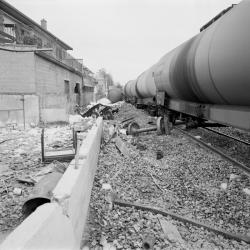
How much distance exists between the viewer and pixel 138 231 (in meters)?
3.14

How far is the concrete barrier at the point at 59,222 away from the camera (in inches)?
70.2

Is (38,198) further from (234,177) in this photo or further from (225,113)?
(234,177)

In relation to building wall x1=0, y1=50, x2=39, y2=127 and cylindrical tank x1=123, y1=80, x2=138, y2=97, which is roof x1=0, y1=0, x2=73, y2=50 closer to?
building wall x1=0, y1=50, x2=39, y2=127

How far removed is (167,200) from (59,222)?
87.1 inches

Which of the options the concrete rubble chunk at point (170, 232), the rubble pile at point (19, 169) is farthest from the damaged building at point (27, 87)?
the concrete rubble chunk at point (170, 232)

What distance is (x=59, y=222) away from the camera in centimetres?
224

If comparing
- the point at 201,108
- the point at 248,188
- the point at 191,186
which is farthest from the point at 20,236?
the point at 201,108

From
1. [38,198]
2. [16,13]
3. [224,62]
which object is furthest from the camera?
[16,13]

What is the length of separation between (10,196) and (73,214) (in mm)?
2149

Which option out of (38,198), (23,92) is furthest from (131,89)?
(38,198)

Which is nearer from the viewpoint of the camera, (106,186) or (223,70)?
(223,70)

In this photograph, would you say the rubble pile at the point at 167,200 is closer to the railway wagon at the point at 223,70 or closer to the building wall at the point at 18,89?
the railway wagon at the point at 223,70

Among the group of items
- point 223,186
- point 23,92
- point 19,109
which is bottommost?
point 223,186

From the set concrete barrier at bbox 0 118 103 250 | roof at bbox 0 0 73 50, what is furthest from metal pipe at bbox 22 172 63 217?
roof at bbox 0 0 73 50
